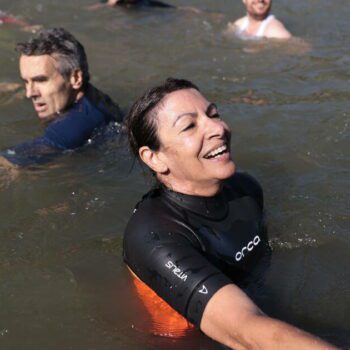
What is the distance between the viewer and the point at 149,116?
3.10 m

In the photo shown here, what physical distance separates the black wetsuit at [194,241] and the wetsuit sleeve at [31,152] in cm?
181

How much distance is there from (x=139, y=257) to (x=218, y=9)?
26.1ft

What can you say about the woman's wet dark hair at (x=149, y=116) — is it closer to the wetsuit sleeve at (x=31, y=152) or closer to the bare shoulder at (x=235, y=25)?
the wetsuit sleeve at (x=31, y=152)

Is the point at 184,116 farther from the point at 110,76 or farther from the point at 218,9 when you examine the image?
the point at 218,9

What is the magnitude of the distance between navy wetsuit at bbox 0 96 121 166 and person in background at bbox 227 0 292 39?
4.18 metres

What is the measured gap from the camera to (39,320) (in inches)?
138

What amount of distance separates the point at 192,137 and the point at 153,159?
0.26 m

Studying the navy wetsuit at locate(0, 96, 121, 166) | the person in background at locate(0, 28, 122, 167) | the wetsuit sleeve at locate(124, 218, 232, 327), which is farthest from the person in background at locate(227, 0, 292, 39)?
the wetsuit sleeve at locate(124, 218, 232, 327)

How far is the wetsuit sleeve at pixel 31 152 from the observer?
482cm

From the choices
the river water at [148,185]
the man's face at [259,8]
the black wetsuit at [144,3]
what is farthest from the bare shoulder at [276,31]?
the black wetsuit at [144,3]

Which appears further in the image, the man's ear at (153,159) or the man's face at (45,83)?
the man's face at (45,83)

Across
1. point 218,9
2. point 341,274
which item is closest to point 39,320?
point 341,274

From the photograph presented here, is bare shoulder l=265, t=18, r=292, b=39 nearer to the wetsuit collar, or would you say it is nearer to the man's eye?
the wetsuit collar

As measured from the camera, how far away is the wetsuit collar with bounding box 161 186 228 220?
127 inches
